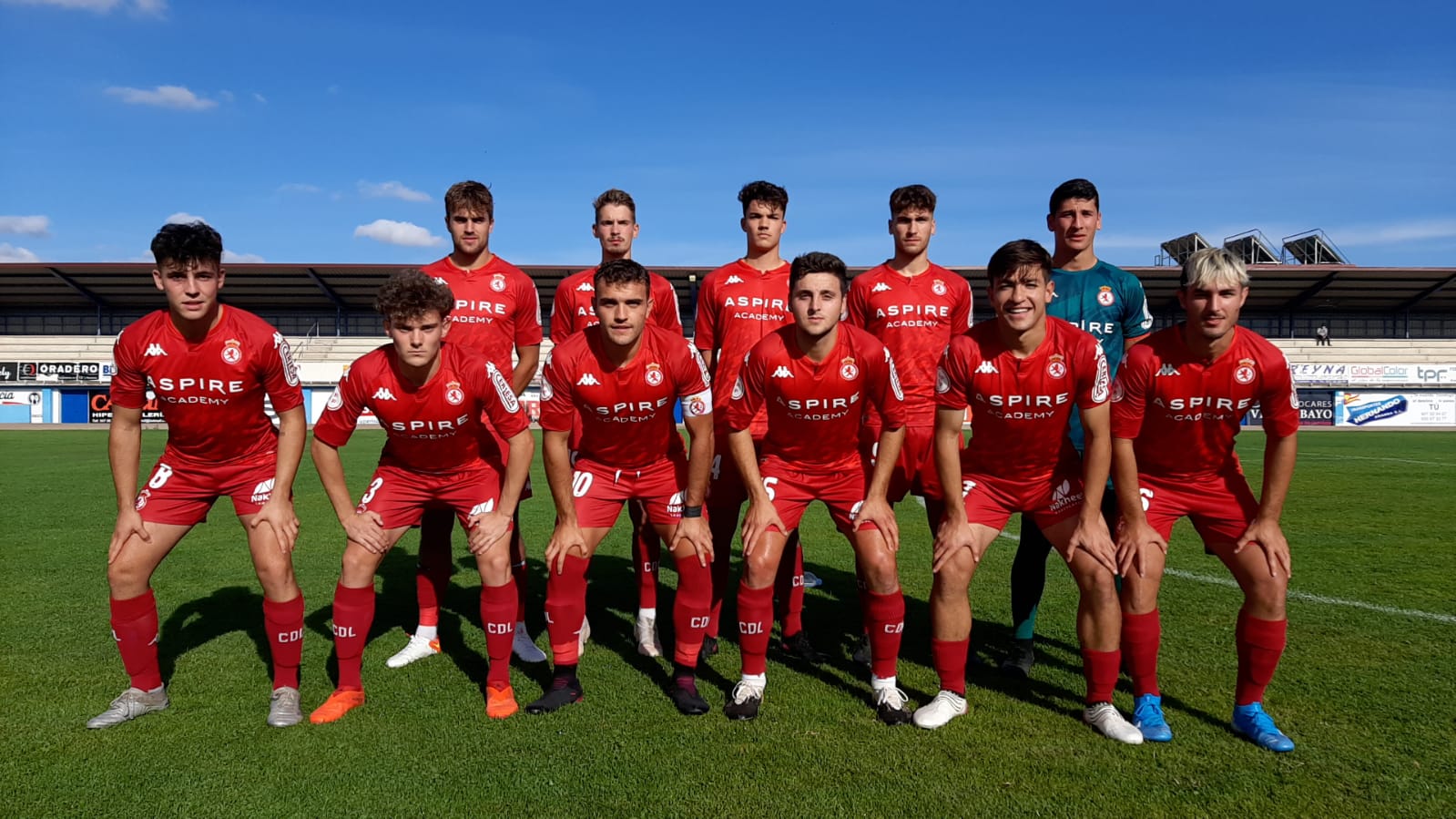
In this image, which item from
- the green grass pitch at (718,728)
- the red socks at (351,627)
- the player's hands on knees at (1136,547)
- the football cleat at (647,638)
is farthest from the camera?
the football cleat at (647,638)

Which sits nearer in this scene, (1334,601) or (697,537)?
(697,537)

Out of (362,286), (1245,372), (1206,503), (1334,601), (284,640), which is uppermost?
(362,286)

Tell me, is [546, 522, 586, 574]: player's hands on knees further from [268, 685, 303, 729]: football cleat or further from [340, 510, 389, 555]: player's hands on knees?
[268, 685, 303, 729]: football cleat

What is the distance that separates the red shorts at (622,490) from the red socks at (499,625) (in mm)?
527

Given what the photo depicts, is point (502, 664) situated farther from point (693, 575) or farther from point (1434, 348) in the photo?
point (1434, 348)

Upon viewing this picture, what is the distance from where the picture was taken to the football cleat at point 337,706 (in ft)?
13.1

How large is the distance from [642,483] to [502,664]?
1.14 m

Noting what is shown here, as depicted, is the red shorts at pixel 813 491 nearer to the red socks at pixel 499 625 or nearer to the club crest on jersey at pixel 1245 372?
the red socks at pixel 499 625

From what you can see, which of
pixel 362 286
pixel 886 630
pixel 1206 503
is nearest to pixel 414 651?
pixel 886 630

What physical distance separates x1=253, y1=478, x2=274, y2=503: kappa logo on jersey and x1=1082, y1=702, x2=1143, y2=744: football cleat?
4101mm

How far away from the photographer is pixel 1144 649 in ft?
12.7

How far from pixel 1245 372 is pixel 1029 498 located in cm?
111

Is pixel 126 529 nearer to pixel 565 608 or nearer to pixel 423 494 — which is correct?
pixel 423 494

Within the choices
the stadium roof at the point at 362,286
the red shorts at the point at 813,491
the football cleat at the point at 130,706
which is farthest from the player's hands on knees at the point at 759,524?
the stadium roof at the point at 362,286
